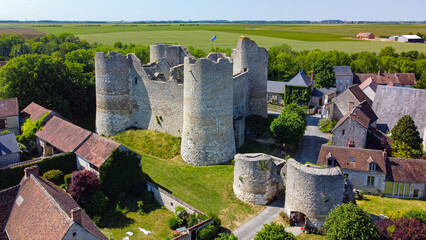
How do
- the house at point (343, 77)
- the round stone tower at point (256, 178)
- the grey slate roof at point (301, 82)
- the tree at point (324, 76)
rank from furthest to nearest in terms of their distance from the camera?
the house at point (343, 77)
the tree at point (324, 76)
the grey slate roof at point (301, 82)
the round stone tower at point (256, 178)

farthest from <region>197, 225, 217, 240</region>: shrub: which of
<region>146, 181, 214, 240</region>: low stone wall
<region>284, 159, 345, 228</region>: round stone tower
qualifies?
<region>284, 159, 345, 228</region>: round stone tower

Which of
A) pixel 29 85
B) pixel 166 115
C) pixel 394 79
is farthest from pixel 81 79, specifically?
pixel 394 79

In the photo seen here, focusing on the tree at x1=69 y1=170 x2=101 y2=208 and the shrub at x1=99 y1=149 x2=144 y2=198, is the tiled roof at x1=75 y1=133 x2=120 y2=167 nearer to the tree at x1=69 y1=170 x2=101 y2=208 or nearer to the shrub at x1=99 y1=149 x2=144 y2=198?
the shrub at x1=99 y1=149 x2=144 y2=198

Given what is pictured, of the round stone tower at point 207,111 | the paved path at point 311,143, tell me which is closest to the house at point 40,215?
the round stone tower at point 207,111

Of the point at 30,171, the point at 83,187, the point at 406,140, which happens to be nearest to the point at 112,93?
the point at 83,187

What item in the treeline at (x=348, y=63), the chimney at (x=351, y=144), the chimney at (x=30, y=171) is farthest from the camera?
the treeline at (x=348, y=63)

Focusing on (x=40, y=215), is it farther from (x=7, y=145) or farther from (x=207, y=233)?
(x=7, y=145)

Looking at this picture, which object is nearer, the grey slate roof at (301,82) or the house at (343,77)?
the grey slate roof at (301,82)

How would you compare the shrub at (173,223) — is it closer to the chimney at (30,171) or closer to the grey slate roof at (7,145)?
the chimney at (30,171)
